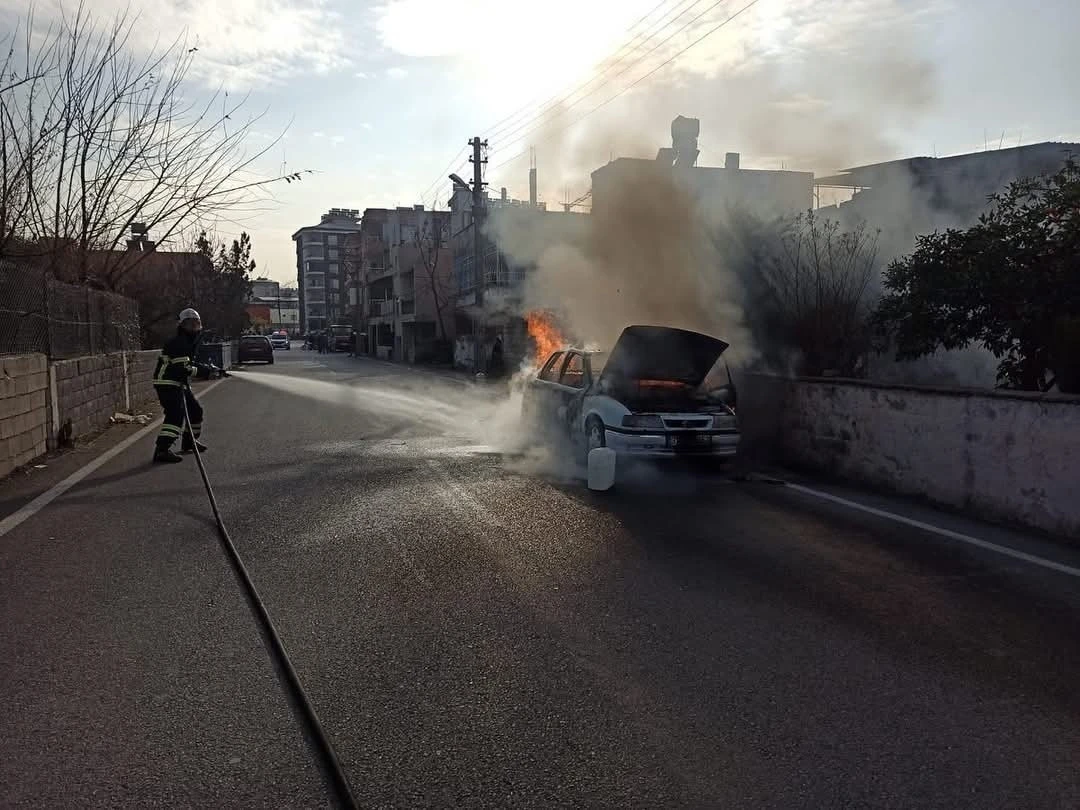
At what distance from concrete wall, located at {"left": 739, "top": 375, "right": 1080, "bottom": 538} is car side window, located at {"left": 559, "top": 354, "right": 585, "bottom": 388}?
2348 millimetres

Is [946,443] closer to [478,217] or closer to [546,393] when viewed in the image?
[546,393]

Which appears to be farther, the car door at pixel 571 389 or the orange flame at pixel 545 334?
the orange flame at pixel 545 334

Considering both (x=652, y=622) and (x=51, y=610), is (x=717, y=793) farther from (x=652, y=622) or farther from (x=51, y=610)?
(x=51, y=610)

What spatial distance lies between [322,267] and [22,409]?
123376 mm

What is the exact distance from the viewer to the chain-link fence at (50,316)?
8.89m

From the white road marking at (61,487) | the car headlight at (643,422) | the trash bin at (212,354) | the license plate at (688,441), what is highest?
the trash bin at (212,354)

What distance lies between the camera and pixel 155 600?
4523 millimetres

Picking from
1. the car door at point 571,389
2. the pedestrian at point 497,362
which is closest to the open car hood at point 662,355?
the car door at point 571,389

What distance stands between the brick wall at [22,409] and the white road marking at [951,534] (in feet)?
24.8

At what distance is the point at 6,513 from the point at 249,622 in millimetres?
3610

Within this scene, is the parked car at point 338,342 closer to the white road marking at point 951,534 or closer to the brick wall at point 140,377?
the brick wall at point 140,377

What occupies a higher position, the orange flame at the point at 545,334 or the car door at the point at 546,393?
the orange flame at the point at 545,334

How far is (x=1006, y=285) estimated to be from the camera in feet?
27.2

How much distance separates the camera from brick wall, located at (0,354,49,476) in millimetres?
8094
